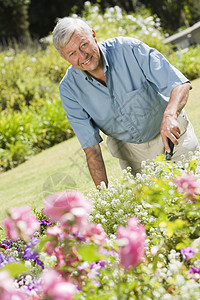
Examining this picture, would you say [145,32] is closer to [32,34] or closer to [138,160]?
[138,160]

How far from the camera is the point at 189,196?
1.62 meters

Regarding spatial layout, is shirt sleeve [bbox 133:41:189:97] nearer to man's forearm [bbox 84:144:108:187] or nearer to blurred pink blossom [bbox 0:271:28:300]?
man's forearm [bbox 84:144:108:187]

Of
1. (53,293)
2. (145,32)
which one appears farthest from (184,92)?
(145,32)

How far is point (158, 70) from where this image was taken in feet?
8.70

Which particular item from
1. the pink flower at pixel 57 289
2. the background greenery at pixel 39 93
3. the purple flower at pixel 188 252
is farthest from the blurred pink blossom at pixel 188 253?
the background greenery at pixel 39 93

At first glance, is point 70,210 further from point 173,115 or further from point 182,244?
point 173,115

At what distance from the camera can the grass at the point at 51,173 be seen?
4832 millimetres

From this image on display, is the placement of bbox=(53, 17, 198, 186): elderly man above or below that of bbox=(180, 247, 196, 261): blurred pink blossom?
above

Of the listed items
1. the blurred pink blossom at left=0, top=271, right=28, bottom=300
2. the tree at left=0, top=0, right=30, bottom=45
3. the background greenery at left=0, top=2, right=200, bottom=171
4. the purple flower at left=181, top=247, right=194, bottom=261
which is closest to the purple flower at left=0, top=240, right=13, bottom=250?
the purple flower at left=181, top=247, right=194, bottom=261

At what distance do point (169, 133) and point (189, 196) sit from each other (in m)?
0.61

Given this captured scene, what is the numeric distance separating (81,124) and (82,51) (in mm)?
582

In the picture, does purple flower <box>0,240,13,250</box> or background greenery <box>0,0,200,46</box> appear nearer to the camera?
purple flower <box>0,240,13,250</box>

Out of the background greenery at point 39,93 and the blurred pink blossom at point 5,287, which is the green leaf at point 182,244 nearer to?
the blurred pink blossom at point 5,287

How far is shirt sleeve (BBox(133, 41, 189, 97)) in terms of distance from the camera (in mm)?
2607
